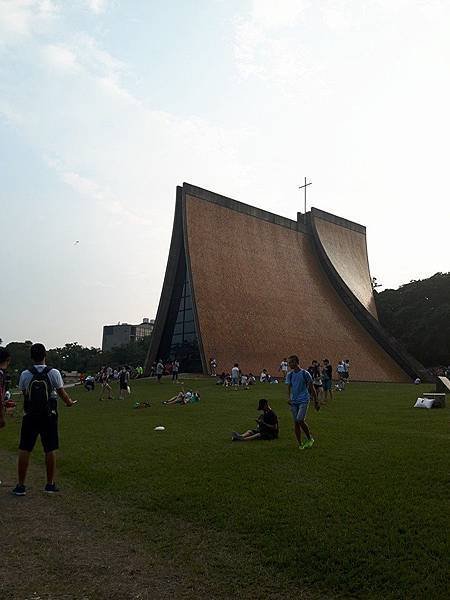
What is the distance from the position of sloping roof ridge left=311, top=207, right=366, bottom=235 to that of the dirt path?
3121 centimetres

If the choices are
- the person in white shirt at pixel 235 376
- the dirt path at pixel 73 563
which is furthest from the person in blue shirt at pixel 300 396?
the person in white shirt at pixel 235 376

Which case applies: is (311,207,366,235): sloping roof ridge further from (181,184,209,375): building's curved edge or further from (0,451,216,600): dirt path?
(0,451,216,600): dirt path

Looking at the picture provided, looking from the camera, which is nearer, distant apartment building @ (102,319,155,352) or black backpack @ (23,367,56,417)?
black backpack @ (23,367,56,417)

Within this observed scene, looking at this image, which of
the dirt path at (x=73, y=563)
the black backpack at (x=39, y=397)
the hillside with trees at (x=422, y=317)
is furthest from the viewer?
the hillside with trees at (x=422, y=317)

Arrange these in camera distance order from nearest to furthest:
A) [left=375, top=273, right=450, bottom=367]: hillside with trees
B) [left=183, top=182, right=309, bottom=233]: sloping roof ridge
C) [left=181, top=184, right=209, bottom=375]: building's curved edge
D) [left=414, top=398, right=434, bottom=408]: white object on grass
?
[left=414, top=398, right=434, bottom=408]: white object on grass, [left=181, top=184, right=209, bottom=375]: building's curved edge, [left=183, top=182, right=309, bottom=233]: sloping roof ridge, [left=375, top=273, right=450, bottom=367]: hillside with trees

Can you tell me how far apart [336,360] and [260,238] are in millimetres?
8200

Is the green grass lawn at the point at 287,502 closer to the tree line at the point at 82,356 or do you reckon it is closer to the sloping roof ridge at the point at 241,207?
the sloping roof ridge at the point at 241,207

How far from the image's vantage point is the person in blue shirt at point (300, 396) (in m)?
7.02

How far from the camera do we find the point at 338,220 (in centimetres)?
3638

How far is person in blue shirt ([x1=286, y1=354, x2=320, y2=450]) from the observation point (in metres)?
7.02

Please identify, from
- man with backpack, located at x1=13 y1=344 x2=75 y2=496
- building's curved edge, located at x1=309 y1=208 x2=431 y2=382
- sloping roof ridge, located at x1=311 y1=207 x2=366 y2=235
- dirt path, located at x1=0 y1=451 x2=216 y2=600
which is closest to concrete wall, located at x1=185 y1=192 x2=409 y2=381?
building's curved edge, located at x1=309 y1=208 x2=431 y2=382

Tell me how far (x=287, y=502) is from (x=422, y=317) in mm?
37025

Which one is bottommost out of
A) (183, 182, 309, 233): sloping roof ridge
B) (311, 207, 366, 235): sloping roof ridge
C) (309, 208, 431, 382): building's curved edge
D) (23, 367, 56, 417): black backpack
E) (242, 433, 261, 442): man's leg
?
(242, 433, 261, 442): man's leg

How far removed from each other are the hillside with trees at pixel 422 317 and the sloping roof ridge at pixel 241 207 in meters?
12.3
